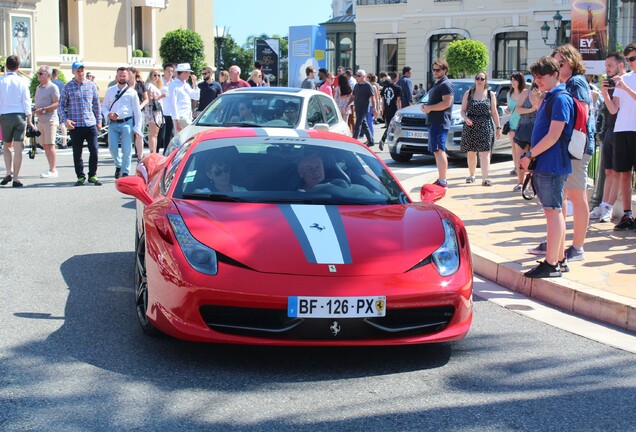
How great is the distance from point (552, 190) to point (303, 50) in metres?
Answer: 31.9

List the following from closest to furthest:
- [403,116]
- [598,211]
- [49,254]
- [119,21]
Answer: [49,254], [598,211], [403,116], [119,21]

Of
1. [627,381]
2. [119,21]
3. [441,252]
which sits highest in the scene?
[119,21]

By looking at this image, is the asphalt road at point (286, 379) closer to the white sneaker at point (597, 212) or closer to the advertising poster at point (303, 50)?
the white sneaker at point (597, 212)

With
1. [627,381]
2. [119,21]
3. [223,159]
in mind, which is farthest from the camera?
[119,21]

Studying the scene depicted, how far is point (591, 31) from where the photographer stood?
1285 cm

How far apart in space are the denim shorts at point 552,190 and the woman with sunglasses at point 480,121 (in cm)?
617

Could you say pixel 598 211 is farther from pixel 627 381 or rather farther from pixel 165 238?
pixel 165 238

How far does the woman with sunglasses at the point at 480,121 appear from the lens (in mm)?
13594

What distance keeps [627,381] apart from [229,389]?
2.20 meters

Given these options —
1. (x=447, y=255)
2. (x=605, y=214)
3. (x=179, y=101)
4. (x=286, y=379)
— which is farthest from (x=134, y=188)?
(x=179, y=101)

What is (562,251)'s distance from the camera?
7.59 meters

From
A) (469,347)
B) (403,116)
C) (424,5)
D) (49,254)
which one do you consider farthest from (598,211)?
(424,5)

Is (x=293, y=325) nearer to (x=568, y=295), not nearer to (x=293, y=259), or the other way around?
(x=293, y=259)

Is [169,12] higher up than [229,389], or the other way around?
[169,12]
